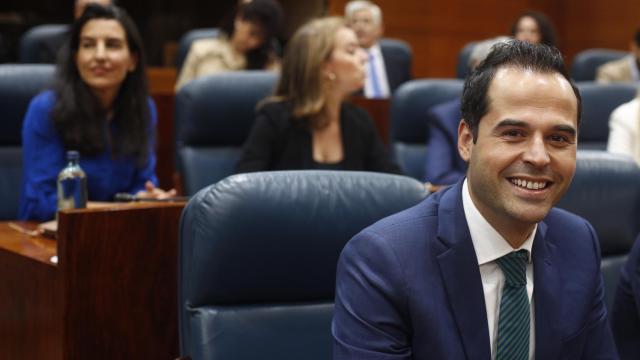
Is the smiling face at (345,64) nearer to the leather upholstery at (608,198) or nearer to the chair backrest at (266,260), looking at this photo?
the leather upholstery at (608,198)

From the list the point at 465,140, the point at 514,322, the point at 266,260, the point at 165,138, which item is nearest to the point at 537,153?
the point at 465,140

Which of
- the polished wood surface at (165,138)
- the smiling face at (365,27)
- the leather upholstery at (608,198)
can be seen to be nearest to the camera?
the leather upholstery at (608,198)

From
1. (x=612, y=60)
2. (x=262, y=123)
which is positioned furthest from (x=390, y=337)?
(x=612, y=60)

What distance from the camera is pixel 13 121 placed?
3506 mm

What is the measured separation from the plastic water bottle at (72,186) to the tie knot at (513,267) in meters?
1.57

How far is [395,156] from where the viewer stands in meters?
4.21

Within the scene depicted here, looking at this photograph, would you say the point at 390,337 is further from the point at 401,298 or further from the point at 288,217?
the point at 288,217

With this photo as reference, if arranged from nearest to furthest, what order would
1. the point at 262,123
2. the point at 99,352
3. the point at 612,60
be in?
the point at 99,352
the point at 262,123
the point at 612,60

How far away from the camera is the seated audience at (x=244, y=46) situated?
478cm

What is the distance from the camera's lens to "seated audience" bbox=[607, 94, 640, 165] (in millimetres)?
3613

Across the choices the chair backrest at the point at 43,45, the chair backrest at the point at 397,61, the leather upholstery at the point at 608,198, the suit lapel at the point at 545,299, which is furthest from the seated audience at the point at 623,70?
the suit lapel at the point at 545,299

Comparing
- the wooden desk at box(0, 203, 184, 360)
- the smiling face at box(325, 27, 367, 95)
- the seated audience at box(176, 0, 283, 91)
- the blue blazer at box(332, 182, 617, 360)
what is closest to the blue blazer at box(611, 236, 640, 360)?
the blue blazer at box(332, 182, 617, 360)

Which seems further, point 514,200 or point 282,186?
point 282,186

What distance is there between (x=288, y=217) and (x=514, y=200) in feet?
1.74
